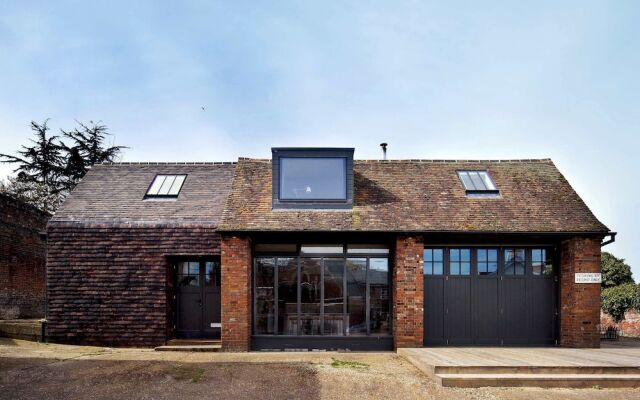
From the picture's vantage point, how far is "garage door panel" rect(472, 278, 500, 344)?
10.8 meters

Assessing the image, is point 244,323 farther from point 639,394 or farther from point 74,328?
point 639,394

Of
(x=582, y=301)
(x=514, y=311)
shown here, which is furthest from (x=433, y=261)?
(x=582, y=301)

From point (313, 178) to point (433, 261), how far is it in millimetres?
3510

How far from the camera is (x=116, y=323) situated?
11.5m

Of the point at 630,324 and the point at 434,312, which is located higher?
the point at 434,312

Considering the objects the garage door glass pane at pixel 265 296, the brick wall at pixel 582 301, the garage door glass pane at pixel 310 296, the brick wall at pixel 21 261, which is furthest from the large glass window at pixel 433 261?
the brick wall at pixel 21 261

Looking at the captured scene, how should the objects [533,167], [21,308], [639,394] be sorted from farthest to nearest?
1. [21,308]
2. [533,167]
3. [639,394]

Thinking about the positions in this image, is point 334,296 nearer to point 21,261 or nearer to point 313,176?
point 313,176

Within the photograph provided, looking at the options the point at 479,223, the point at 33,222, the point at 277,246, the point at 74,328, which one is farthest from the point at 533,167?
the point at 33,222

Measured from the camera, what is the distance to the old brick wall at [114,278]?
1148 centimetres

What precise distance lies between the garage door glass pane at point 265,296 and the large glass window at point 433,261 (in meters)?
3.64

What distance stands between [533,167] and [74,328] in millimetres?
12878

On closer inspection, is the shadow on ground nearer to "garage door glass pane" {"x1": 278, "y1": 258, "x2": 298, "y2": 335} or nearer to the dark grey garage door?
"garage door glass pane" {"x1": 278, "y1": 258, "x2": 298, "y2": 335}

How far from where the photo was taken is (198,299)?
1193cm
